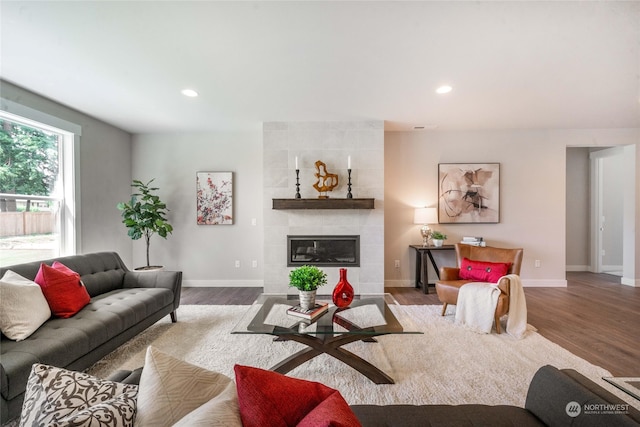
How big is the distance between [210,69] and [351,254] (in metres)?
2.94

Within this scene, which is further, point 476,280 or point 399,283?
point 399,283

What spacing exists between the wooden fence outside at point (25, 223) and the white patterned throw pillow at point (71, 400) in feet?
10.6

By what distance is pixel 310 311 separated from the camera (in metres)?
2.10

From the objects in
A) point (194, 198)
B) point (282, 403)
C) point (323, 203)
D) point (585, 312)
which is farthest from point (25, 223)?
point (585, 312)

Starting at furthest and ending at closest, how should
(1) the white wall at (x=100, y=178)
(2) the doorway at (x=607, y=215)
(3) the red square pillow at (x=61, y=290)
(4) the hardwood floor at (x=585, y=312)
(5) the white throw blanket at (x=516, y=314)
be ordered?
1. (2) the doorway at (x=607, y=215)
2. (1) the white wall at (x=100, y=178)
3. (5) the white throw blanket at (x=516, y=314)
4. (4) the hardwood floor at (x=585, y=312)
5. (3) the red square pillow at (x=61, y=290)

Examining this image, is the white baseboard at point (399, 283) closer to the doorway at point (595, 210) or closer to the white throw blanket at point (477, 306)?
the white throw blanket at point (477, 306)

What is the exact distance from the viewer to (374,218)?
161 inches

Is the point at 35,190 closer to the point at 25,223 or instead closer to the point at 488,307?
the point at 25,223

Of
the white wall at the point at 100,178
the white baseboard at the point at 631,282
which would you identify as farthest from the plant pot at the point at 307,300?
the white baseboard at the point at 631,282

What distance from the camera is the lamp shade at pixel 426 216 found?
4.23 m

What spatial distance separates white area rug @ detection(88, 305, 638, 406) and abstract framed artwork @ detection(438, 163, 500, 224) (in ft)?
7.08

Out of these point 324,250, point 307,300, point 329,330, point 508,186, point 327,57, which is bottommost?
point 329,330

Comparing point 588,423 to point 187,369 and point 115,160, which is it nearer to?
point 187,369

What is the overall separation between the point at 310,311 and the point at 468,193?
3.68 metres
